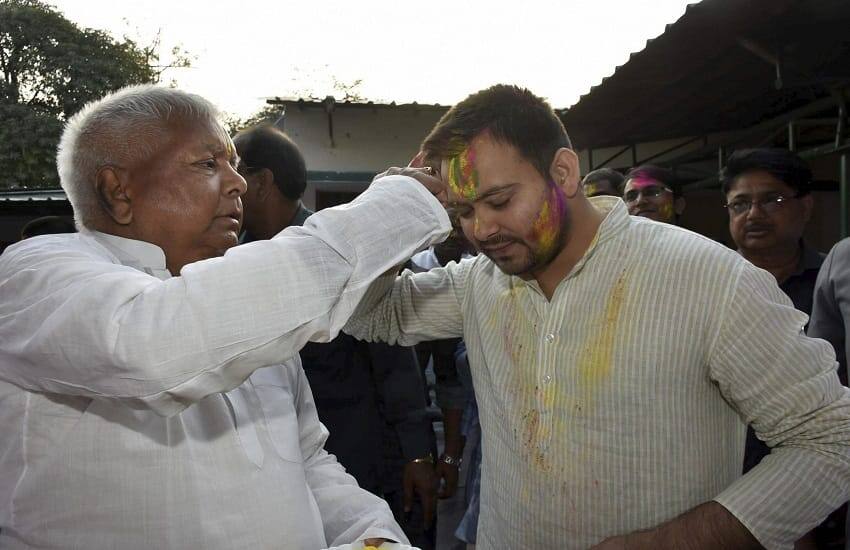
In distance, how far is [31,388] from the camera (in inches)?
51.0

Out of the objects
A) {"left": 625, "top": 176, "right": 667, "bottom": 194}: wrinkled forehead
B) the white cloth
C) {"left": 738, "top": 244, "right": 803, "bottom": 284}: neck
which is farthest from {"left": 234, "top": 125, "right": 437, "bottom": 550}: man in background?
{"left": 625, "top": 176, "right": 667, "bottom": 194}: wrinkled forehead

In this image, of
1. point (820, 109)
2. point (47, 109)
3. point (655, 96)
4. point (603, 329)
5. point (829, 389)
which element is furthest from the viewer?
point (47, 109)

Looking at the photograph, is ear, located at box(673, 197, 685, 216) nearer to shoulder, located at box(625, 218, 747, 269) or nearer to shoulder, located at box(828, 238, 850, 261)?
shoulder, located at box(828, 238, 850, 261)

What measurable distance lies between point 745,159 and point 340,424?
7.85ft

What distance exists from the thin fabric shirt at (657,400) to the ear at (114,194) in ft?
3.51

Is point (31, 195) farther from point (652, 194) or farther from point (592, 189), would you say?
point (652, 194)

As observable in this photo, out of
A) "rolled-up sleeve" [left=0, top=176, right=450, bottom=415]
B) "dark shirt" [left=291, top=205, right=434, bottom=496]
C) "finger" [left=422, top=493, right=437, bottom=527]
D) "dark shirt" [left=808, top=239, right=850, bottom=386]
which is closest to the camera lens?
"rolled-up sleeve" [left=0, top=176, right=450, bottom=415]

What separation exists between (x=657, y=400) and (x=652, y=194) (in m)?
2.84

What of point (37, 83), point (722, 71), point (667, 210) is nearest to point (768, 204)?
point (667, 210)

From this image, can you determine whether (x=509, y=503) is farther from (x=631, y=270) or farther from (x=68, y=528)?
(x=68, y=528)

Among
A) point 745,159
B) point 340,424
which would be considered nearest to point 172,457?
point 340,424

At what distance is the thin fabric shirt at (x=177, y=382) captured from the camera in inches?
44.8

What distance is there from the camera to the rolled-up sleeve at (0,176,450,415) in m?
1.12

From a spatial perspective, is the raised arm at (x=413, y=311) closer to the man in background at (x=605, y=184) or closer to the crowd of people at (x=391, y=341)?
the crowd of people at (x=391, y=341)
